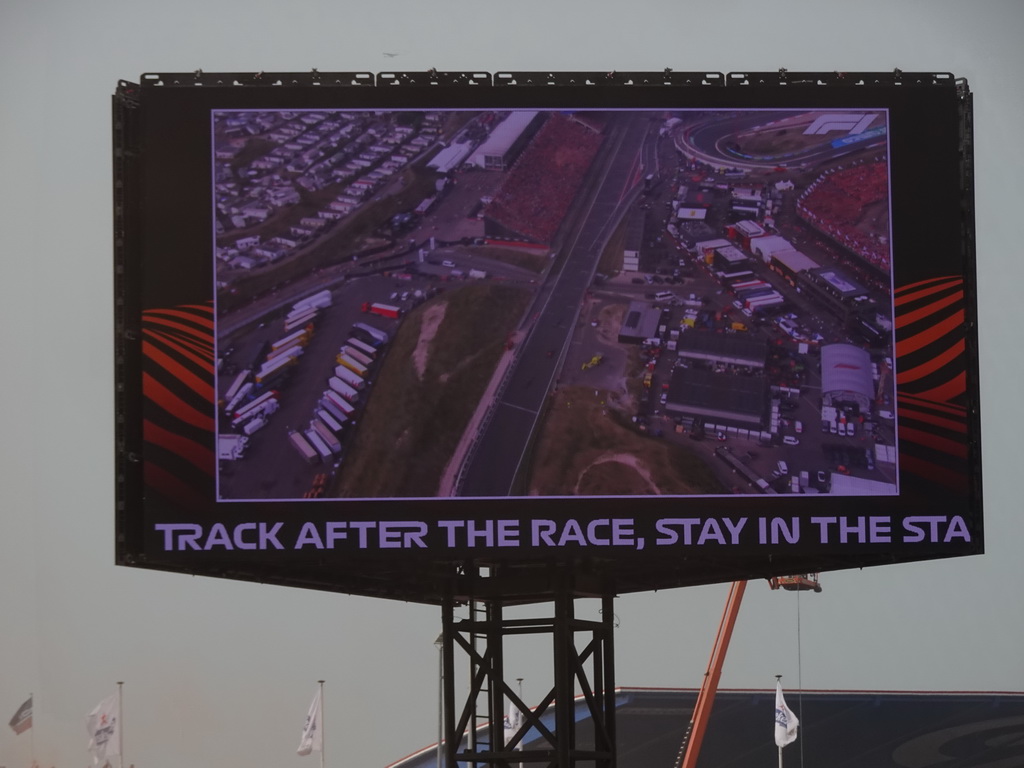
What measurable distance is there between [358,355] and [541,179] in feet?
8.76

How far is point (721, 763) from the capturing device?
5028 cm

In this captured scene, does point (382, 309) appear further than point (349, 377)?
Yes

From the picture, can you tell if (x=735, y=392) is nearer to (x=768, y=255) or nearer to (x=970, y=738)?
(x=768, y=255)

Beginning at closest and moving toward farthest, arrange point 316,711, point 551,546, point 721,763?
point 551,546 < point 316,711 < point 721,763

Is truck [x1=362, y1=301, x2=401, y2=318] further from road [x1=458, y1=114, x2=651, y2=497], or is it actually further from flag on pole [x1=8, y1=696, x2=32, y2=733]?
flag on pole [x1=8, y1=696, x2=32, y2=733]

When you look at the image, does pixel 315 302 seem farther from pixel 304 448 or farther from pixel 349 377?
pixel 304 448

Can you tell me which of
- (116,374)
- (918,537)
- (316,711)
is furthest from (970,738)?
(116,374)

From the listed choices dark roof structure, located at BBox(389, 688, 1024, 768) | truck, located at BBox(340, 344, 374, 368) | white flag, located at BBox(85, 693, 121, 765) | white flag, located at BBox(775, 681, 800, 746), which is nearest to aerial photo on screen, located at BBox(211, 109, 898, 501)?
truck, located at BBox(340, 344, 374, 368)

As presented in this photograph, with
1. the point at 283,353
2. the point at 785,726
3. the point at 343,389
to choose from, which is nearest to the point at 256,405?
the point at 283,353

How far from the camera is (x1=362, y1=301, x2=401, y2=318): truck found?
15.3 m

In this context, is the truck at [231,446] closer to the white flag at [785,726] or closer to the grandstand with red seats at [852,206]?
the grandstand with red seats at [852,206]

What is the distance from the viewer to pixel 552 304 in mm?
15398

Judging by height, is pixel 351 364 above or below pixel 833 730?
above

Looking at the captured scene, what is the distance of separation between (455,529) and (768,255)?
4306 mm
